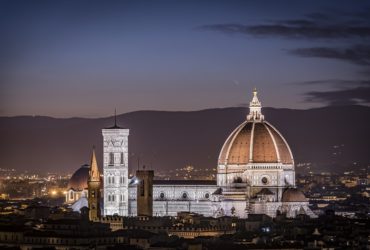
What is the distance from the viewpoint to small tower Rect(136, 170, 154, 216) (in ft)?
517

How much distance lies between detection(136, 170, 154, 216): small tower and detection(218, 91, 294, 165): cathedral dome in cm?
808

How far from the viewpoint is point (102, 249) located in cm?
11444

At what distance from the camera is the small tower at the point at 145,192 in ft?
517

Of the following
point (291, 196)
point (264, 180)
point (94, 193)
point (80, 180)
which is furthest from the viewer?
point (80, 180)

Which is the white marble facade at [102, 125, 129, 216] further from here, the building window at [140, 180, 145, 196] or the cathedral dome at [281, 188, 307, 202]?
the cathedral dome at [281, 188, 307, 202]

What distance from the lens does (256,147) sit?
162750 millimetres

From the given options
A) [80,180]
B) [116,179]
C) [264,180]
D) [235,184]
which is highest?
[80,180]

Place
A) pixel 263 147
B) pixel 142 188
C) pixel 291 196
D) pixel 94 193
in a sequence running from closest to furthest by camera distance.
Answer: pixel 94 193 → pixel 142 188 → pixel 291 196 → pixel 263 147

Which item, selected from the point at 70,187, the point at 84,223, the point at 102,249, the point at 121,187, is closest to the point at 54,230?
the point at 84,223

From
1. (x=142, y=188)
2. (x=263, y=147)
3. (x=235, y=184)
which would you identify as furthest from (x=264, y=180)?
(x=142, y=188)

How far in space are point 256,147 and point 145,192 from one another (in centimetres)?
1051

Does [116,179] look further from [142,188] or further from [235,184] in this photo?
[235,184]

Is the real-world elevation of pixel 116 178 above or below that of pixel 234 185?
above

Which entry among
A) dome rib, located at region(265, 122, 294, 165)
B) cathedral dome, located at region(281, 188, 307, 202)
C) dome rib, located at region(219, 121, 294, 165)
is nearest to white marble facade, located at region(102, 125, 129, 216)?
dome rib, located at region(219, 121, 294, 165)
